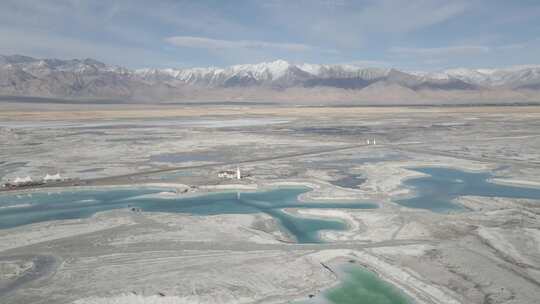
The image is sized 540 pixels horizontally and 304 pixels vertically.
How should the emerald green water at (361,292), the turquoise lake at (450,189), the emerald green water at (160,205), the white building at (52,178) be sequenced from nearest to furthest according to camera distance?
1. the emerald green water at (361,292)
2. the emerald green water at (160,205)
3. the turquoise lake at (450,189)
4. the white building at (52,178)

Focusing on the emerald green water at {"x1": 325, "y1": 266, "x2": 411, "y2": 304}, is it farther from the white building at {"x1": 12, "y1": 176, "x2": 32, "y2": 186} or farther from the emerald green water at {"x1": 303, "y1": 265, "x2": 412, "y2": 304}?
the white building at {"x1": 12, "y1": 176, "x2": 32, "y2": 186}

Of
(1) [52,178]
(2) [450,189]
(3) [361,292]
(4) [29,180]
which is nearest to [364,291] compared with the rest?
(3) [361,292]

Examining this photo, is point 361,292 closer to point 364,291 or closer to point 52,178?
point 364,291


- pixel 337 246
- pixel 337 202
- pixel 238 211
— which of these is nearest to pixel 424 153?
pixel 337 202

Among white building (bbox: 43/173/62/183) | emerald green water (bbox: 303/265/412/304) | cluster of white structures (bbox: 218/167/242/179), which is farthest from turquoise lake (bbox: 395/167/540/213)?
white building (bbox: 43/173/62/183)

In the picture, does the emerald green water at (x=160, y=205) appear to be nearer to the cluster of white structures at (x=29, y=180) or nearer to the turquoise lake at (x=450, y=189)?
the cluster of white structures at (x=29, y=180)

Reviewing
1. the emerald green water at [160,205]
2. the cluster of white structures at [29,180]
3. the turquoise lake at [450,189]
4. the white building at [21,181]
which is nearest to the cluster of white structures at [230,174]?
the emerald green water at [160,205]
